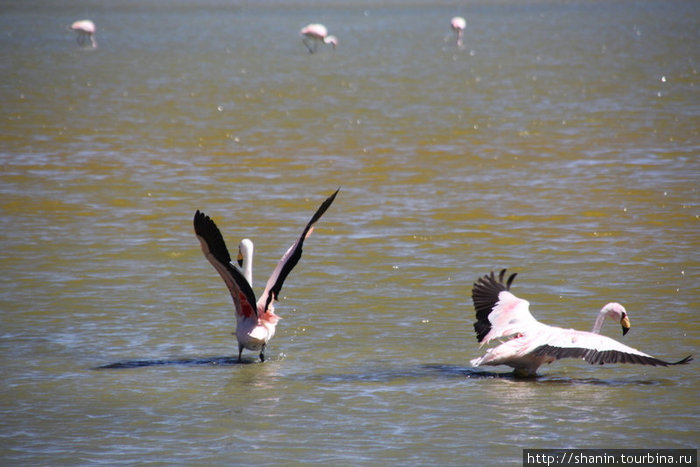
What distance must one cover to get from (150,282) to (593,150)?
7998mm

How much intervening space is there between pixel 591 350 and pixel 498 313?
2.49 ft

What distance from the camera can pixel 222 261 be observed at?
24.7ft

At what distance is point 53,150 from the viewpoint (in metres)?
17.0

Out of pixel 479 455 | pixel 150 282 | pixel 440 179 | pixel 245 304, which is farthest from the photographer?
pixel 440 179

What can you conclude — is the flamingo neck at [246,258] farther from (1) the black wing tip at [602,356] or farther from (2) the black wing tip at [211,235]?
(1) the black wing tip at [602,356]

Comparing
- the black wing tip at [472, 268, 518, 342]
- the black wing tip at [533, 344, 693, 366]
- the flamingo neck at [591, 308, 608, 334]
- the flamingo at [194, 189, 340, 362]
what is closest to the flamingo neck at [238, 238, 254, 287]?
the flamingo at [194, 189, 340, 362]

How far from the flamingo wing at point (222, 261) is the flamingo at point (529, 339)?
4.45 feet

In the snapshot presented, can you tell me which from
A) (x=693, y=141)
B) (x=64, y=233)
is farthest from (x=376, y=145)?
(x=64, y=233)

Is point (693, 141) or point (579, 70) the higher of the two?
point (579, 70)

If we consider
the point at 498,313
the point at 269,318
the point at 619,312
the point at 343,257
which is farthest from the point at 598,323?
the point at 343,257

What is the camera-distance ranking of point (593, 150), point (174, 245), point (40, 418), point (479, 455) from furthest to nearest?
point (593, 150), point (174, 245), point (40, 418), point (479, 455)

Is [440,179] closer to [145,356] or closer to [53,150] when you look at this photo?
[53,150]

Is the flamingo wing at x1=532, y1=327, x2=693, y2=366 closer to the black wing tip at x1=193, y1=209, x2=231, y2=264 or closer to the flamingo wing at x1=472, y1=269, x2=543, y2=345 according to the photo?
the flamingo wing at x1=472, y1=269, x2=543, y2=345

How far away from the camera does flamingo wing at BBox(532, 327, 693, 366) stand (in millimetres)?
6906
